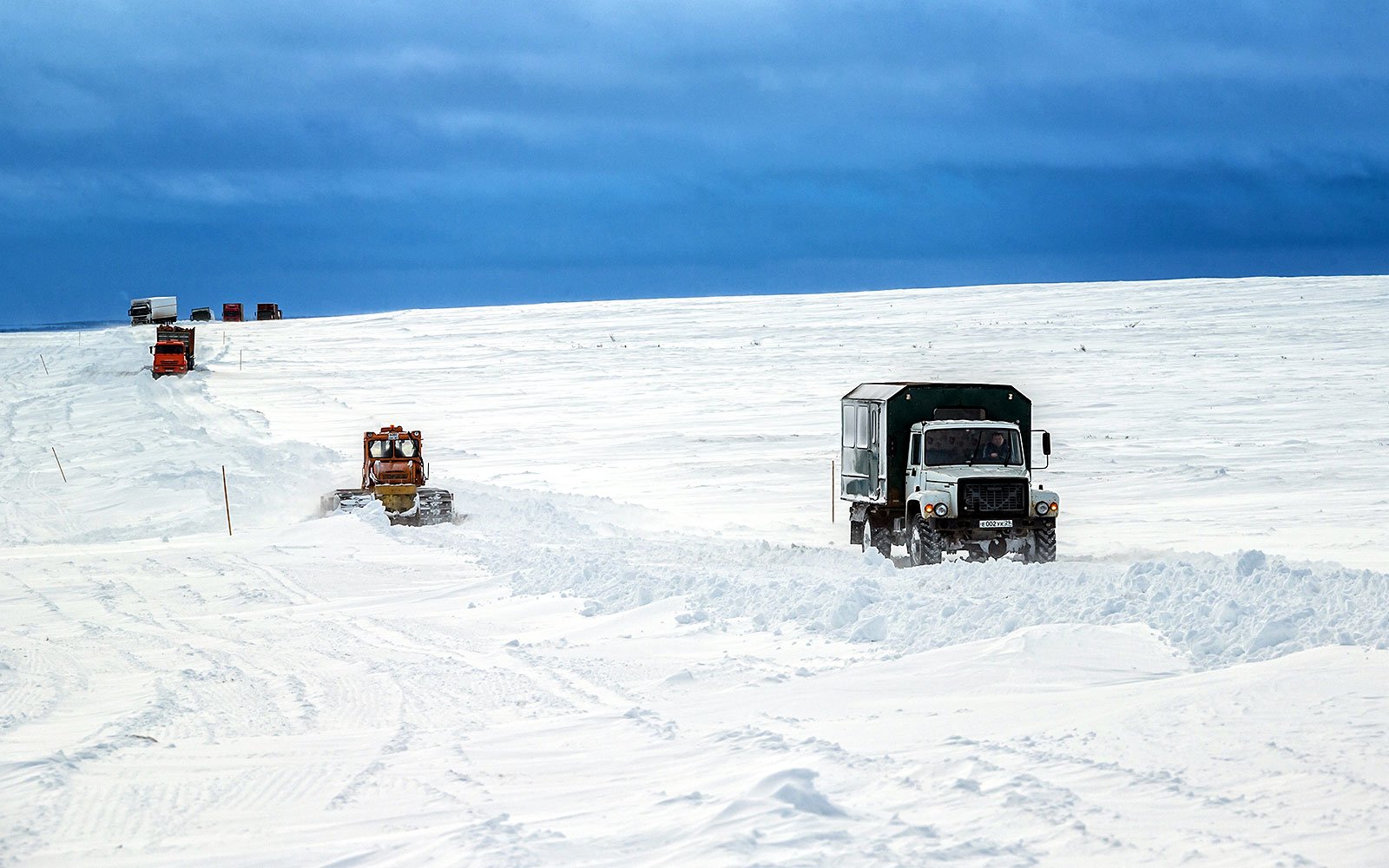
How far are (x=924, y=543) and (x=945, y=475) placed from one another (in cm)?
99

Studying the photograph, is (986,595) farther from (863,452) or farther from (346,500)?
(346,500)

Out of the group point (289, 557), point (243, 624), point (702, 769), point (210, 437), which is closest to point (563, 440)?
point (210, 437)

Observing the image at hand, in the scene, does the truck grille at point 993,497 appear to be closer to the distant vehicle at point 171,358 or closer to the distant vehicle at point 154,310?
the distant vehicle at point 171,358

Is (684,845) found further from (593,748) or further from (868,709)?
(868,709)

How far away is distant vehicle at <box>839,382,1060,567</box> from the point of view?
55.0ft

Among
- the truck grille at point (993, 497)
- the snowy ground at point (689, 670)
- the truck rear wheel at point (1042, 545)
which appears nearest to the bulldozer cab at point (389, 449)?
the snowy ground at point (689, 670)

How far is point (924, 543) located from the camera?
55.2 ft

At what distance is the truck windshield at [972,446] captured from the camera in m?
17.5

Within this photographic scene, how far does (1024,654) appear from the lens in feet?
32.8

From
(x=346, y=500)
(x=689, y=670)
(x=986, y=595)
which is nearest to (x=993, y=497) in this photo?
(x=986, y=595)

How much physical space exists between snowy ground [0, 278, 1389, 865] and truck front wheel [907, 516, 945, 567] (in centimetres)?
114

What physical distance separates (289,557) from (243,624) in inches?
208

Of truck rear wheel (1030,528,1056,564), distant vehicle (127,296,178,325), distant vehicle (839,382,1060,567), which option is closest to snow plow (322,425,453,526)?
distant vehicle (839,382,1060,567)

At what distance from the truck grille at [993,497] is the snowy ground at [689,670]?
5.00 ft
